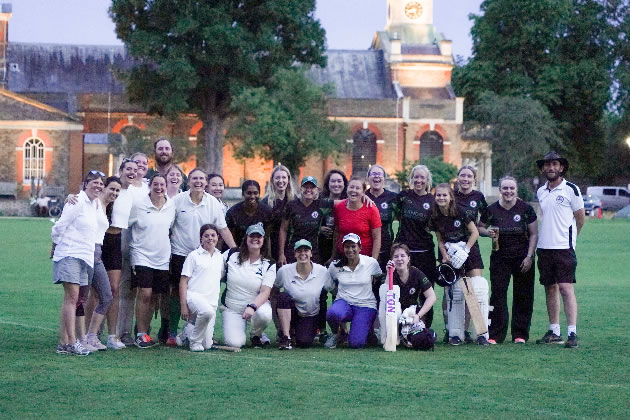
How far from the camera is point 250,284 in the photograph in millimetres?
11391

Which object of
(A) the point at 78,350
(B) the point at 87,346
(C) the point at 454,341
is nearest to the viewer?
(A) the point at 78,350

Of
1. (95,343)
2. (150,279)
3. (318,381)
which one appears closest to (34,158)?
(150,279)

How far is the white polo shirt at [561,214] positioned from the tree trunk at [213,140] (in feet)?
145

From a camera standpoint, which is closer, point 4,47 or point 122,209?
point 122,209

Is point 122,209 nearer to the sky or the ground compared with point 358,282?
nearer to the sky

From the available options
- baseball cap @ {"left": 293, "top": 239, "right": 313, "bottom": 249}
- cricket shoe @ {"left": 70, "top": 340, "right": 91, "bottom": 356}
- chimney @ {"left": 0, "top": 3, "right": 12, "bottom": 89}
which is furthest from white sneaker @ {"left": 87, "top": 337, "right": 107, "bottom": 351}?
chimney @ {"left": 0, "top": 3, "right": 12, "bottom": 89}

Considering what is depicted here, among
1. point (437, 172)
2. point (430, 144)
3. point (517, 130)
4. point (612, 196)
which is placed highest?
point (517, 130)

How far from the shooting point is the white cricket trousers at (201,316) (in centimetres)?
1096

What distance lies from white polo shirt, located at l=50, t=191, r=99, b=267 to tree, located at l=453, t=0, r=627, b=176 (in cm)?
5372

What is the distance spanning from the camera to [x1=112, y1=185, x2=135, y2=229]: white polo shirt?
35.9 ft

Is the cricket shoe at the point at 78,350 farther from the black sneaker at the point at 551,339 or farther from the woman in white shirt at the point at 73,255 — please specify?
Answer: the black sneaker at the point at 551,339

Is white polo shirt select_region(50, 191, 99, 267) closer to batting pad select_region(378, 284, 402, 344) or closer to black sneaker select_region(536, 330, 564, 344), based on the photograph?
batting pad select_region(378, 284, 402, 344)

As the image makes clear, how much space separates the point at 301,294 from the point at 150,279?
1534mm

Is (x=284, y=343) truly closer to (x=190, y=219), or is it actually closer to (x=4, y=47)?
(x=190, y=219)
